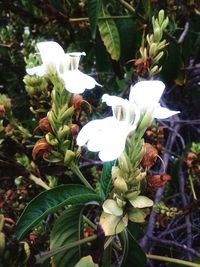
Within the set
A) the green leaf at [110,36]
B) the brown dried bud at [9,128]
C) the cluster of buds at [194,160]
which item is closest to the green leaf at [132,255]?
the brown dried bud at [9,128]

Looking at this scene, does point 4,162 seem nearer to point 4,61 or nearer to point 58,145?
point 58,145

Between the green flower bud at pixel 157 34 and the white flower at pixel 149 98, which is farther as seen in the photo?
the green flower bud at pixel 157 34

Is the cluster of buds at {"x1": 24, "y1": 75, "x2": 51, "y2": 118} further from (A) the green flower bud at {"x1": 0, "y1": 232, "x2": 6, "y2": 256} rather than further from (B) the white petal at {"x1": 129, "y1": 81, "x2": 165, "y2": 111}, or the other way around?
(A) the green flower bud at {"x1": 0, "y1": 232, "x2": 6, "y2": 256}

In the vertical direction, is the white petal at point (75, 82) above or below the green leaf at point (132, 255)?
above

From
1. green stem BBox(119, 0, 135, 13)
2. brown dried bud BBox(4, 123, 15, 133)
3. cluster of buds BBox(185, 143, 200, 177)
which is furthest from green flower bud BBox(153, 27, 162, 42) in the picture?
green stem BBox(119, 0, 135, 13)

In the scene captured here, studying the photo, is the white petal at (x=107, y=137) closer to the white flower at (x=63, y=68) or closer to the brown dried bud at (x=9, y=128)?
the white flower at (x=63, y=68)

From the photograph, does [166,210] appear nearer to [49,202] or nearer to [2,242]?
[49,202]

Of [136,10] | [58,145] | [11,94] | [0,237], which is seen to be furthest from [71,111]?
[11,94]
